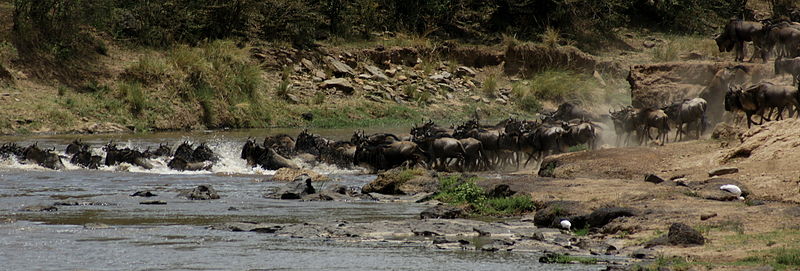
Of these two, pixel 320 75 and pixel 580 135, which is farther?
→ pixel 320 75

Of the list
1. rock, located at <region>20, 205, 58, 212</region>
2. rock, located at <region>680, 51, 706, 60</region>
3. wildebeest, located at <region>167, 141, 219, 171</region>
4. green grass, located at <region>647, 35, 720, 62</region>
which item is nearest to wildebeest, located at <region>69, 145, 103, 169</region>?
wildebeest, located at <region>167, 141, 219, 171</region>

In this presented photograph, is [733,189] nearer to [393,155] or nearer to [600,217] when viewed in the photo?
[600,217]

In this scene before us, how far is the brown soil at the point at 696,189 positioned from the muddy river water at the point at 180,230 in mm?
1730

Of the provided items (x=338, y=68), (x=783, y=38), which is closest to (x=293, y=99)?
(x=338, y=68)

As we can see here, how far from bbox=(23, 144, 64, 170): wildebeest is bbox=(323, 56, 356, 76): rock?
19.1 m

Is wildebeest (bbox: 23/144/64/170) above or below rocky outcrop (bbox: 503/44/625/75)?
below

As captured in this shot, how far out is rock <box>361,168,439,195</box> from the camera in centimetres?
2058

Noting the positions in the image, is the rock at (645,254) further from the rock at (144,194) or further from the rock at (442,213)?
the rock at (144,194)

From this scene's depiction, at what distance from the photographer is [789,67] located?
27438mm

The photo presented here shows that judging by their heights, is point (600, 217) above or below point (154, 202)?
above

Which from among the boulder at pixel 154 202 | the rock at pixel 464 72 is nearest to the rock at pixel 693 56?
the rock at pixel 464 72

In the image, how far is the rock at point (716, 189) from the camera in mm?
15922

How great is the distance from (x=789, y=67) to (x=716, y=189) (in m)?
12.1

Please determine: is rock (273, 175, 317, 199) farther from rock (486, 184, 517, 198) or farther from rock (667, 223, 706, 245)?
rock (667, 223, 706, 245)
